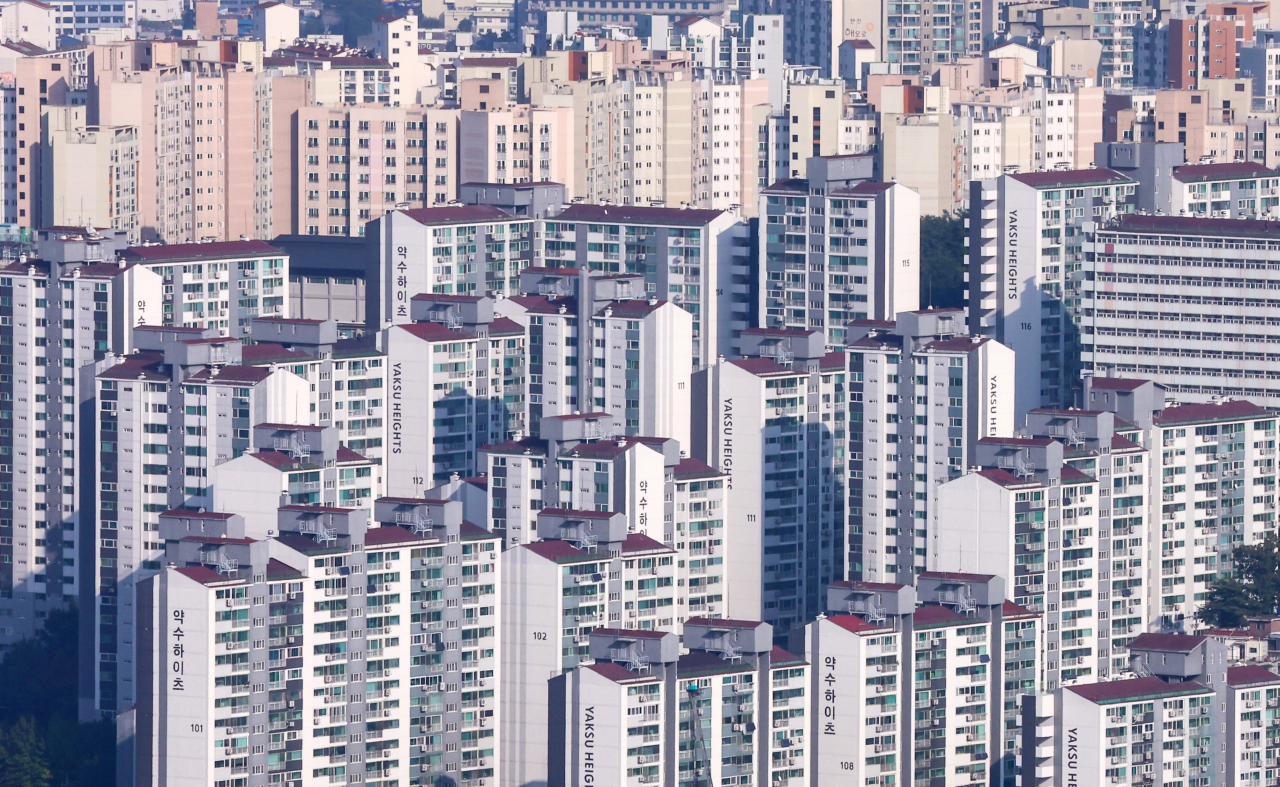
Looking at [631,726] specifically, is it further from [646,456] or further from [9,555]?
[9,555]

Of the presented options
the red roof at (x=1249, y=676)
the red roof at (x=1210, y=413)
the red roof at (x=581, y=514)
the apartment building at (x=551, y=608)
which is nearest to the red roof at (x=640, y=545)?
the apartment building at (x=551, y=608)

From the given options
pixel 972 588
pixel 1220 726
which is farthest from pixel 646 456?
pixel 1220 726

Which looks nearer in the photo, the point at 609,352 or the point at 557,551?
the point at 557,551

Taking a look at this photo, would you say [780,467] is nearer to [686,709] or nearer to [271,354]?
[271,354]

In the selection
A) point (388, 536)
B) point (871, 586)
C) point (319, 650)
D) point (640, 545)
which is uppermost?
point (388, 536)

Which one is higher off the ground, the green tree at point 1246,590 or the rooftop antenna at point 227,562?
the rooftop antenna at point 227,562

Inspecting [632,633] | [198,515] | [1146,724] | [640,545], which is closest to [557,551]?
[640,545]

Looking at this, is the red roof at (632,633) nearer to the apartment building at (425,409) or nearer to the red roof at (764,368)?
the red roof at (764,368)
